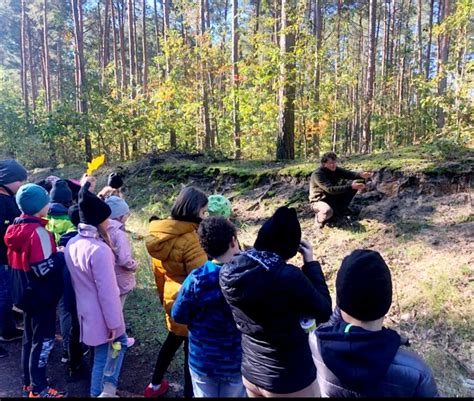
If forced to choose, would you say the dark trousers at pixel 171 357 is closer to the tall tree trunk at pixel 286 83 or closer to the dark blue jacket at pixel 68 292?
the dark blue jacket at pixel 68 292

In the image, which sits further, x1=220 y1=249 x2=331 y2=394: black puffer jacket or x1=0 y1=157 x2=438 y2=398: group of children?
x1=220 y1=249 x2=331 y2=394: black puffer jacket

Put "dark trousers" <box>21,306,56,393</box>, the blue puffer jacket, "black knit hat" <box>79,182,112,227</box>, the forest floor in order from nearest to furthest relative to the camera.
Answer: the blue puffer jacket
"black knit hat" <box>79,182,112,227</box>
"dark trousers" <box>21,306,56,393</box>
the forest floor

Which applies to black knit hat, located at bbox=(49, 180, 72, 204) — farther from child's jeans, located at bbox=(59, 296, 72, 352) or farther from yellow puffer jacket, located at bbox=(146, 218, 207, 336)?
yellow puffer jacket, located at bbox=(146, 218, 207, 336)

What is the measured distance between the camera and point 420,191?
680 cm

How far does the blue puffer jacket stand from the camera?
1.66m

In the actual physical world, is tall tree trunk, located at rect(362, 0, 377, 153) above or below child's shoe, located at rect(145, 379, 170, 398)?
above

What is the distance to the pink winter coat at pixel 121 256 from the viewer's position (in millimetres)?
3812

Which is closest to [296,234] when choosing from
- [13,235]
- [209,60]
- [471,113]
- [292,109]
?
[13,235]

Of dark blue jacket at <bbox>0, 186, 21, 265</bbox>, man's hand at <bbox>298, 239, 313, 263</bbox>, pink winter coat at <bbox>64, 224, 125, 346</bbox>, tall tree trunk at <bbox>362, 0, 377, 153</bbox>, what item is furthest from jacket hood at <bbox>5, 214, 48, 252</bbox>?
tall tree trunk at <bbox>362, 0, 377, 153</bbox>

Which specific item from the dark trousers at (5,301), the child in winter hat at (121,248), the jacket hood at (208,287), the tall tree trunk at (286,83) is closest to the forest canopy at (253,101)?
the tall tree trunk at (286,83)

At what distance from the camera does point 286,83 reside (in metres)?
10.5

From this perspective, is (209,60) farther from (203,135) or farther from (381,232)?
(381,232)

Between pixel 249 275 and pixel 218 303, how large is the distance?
0.53 m

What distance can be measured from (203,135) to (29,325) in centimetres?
1473
